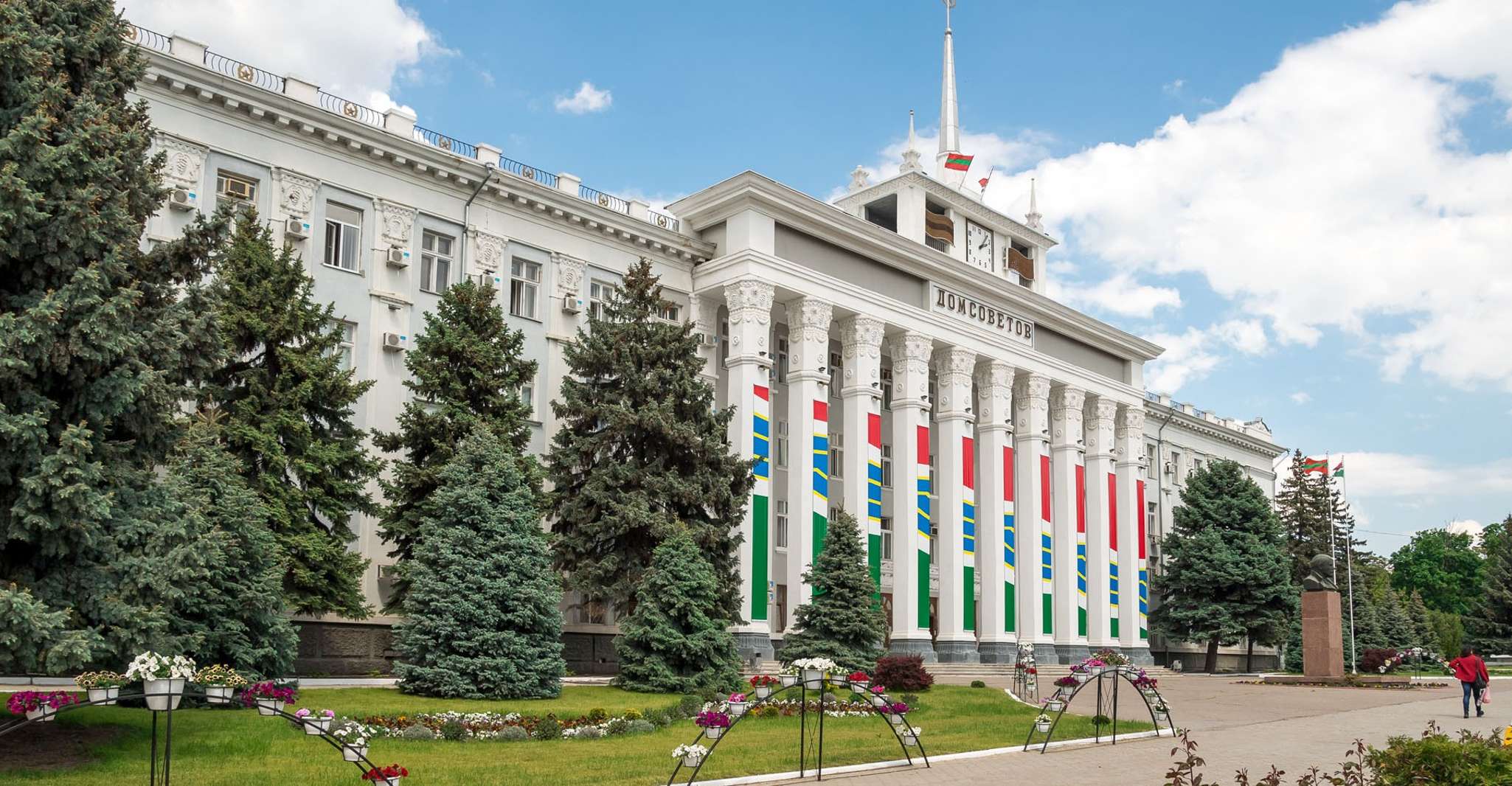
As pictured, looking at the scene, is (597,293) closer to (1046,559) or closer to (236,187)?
(236,187)

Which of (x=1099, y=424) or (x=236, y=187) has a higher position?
(x=236, y=187)

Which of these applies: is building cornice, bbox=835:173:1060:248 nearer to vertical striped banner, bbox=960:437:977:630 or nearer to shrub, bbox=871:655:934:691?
vertical striped banner, bbox=960:437:977:630

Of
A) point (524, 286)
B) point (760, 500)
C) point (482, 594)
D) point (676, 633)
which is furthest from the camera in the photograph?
point (760, 500)

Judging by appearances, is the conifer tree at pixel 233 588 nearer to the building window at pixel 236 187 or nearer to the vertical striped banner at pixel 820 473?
the building window at pixel 236 187

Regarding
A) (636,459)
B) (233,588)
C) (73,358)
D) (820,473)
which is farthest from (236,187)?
(820,473)

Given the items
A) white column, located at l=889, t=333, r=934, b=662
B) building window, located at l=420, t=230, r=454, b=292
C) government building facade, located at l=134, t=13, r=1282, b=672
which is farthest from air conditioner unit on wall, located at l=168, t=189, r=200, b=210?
white column, located at l=889, t=333, r=934, b=662

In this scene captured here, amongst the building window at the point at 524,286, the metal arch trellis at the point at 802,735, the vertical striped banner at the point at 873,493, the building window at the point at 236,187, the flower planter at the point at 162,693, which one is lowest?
the metal arch trellis at the point at 802,735

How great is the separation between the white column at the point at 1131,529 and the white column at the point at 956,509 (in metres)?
9.78

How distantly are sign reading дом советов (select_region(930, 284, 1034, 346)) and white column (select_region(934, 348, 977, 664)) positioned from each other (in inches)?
56.6

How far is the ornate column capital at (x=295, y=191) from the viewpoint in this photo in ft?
94.0

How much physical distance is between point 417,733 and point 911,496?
25.3 meters

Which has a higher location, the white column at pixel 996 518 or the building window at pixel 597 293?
the building window at pixel 597 293

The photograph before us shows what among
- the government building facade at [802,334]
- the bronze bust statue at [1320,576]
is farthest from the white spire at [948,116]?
the bronze bust statue at [1320,576]

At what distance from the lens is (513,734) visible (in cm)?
1684
